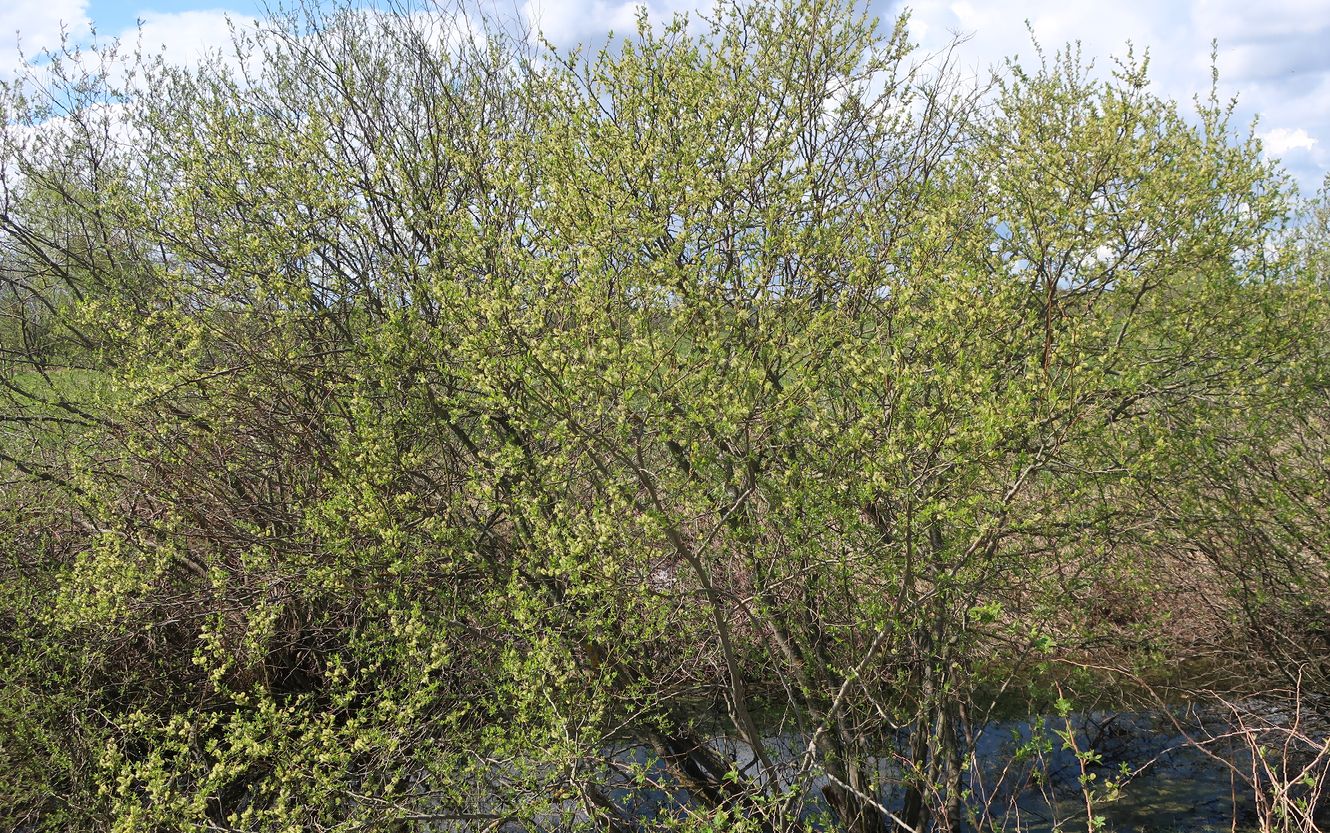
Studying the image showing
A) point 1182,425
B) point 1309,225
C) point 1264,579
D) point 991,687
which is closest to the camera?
point 1182,425

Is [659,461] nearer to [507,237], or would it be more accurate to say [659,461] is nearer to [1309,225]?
[507,237]

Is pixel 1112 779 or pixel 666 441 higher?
pixel 666 441

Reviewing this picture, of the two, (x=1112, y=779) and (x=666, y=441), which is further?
(x=1112, y=779)

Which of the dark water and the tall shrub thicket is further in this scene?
the dark water

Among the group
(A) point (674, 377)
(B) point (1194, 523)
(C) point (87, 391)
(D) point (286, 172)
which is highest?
(D) point (286, 172)

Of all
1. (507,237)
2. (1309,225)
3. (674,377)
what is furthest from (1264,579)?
(1309,225)

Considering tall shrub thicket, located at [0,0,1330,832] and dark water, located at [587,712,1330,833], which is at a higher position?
tall shrub thicket, located at [0,0,1330,832]

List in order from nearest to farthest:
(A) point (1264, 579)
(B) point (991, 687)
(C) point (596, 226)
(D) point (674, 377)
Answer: (D) point (674, 377)
(C) point (596, 226)
(A) point (1264, 579)
(B) point (991, 687)

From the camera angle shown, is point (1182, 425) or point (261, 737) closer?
point (1182, 425)

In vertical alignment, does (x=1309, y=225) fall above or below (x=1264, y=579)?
above

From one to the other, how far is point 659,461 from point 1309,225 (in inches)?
465

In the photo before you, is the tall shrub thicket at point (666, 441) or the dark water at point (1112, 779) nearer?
the tall shrub thicket at point (666, 441)

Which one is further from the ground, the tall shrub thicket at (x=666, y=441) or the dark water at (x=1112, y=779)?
the tall shrub thicket at (x=666, y=441)

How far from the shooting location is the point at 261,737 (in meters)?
7.01
